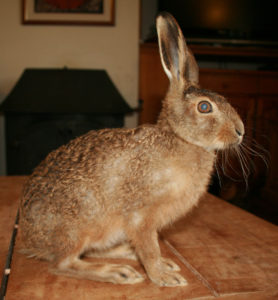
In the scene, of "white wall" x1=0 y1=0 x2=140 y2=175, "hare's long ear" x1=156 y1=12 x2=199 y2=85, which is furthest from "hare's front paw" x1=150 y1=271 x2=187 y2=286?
"white wall" x1=0 y1=0 x2=140 y2=175

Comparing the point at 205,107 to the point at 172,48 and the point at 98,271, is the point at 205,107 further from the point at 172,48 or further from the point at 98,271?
the point at 98,271

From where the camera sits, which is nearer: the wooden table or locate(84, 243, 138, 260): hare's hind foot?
the wooden table

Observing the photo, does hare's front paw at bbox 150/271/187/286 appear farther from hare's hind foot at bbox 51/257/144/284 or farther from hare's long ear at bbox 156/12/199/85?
hare's long ear at bbox 156/12/199/85

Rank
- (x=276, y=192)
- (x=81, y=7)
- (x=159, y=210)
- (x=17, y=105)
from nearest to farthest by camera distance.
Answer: (x=159, y=210)
(x=276, y=192)
(x=17, y=105)
(x=81, y=7)

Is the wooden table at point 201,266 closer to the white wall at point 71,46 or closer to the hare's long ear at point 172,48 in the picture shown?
the hare's long ear at point 172,48

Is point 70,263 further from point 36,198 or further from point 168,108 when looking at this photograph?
point 168,108

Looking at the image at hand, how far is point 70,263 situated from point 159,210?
322 millimetres

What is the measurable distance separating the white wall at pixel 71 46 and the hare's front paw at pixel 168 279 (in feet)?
9.92

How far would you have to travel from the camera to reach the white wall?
3693 millimetres

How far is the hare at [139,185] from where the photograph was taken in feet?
3.41

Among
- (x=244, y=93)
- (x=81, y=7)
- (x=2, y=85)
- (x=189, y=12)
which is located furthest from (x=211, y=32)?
(x=2, y=85)

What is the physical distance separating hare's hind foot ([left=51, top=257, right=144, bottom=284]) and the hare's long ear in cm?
63

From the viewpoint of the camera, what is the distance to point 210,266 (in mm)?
1098

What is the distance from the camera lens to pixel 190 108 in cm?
106
